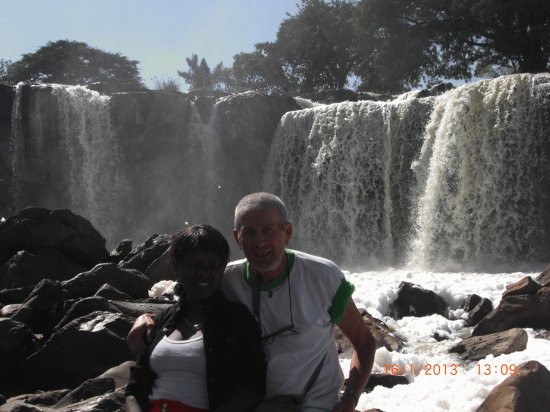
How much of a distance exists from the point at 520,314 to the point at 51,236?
730cm

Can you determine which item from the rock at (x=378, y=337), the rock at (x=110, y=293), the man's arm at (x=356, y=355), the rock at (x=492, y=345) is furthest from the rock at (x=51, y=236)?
the man's arm at (x=356, y=355)

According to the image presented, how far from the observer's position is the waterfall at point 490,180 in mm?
13648

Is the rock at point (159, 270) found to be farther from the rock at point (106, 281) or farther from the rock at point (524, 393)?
the rock at point (524, 393)

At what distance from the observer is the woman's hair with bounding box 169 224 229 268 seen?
2553 millimetres

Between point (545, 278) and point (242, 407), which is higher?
point (242, 407)

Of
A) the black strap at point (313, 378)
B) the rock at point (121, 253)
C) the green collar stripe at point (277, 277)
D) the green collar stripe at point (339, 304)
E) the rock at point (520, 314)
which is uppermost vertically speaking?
the green collar stripe at point (277, 277)

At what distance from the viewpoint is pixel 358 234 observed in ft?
53.9

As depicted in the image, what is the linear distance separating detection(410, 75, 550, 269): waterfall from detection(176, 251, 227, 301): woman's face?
39.2 feet

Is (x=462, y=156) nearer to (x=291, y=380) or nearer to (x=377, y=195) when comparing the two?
(x=377, y=195)

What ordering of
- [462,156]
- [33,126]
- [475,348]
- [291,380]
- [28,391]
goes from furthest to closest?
[33,126]
[462,156]
[475,348]
[28,391]
[291,380]

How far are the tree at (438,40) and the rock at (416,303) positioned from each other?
56.4 ft

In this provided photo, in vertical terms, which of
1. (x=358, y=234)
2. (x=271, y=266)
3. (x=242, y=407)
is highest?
(x=271, y=266)

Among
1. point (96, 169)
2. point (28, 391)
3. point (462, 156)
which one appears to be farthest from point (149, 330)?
point (96, 169)

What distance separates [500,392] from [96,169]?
1727 cm
